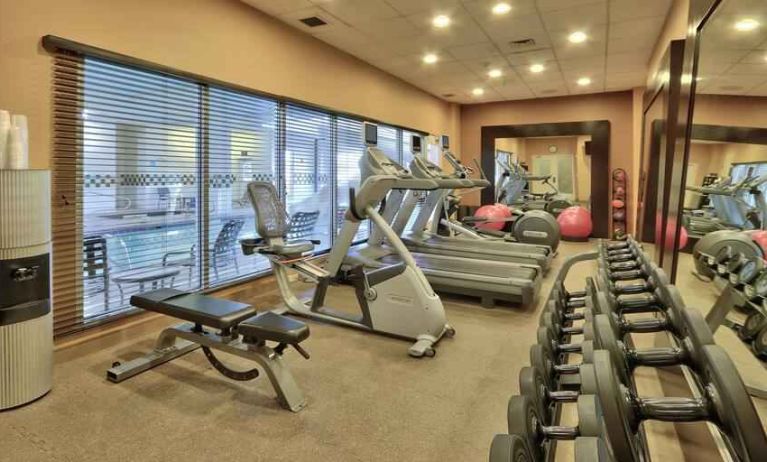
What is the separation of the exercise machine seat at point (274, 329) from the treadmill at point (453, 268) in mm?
1560

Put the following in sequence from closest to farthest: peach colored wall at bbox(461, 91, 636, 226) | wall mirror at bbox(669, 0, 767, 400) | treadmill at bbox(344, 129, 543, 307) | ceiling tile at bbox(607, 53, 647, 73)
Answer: wall mirror at bbox(669, 0, 767, 400) → treadmill at bbox(344, 129, 543, 307) → ceiling tile at bbox(607, 53, 647, 73) → peach colored wall at bbox(461, 91, 636, 226)

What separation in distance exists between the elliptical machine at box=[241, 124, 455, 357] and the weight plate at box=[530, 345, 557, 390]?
4.74ft

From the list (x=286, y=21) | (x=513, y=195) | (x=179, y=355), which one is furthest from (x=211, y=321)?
(x=513, y=195)

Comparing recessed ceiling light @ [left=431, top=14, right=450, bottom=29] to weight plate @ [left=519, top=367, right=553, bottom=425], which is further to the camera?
recessed ceiling light @ [left=431, top=14, right=450, bottom=29]

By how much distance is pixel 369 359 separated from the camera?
9.85 ft

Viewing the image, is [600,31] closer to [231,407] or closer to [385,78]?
[385,78]

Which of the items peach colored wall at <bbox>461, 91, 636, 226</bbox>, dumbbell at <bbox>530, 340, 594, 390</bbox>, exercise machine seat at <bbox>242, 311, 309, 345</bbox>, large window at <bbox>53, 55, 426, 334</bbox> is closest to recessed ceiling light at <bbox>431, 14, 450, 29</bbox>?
large window at <bbox>53, 55, 426, 334</bbox>

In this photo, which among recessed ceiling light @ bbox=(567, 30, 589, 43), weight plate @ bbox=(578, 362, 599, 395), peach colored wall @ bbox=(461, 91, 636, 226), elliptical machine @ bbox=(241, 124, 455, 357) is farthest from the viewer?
peach colored wall @ bbox=(461, 91, 636, 226)

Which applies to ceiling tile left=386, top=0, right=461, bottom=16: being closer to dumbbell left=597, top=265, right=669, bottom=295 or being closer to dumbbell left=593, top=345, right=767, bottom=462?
dumbbell left=597, top=265, right=669, bottom=295

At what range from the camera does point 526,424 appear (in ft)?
3.70

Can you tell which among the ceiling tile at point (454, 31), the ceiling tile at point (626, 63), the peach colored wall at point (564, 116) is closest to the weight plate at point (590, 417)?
the ceiling tile at point (454, 31)

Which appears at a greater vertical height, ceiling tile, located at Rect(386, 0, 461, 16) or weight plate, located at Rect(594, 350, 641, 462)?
ceiling tile, located at Rect(386, 0, 461, 16)

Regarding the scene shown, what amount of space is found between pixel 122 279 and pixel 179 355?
0.81 metres

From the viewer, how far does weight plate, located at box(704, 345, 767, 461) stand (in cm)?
81
